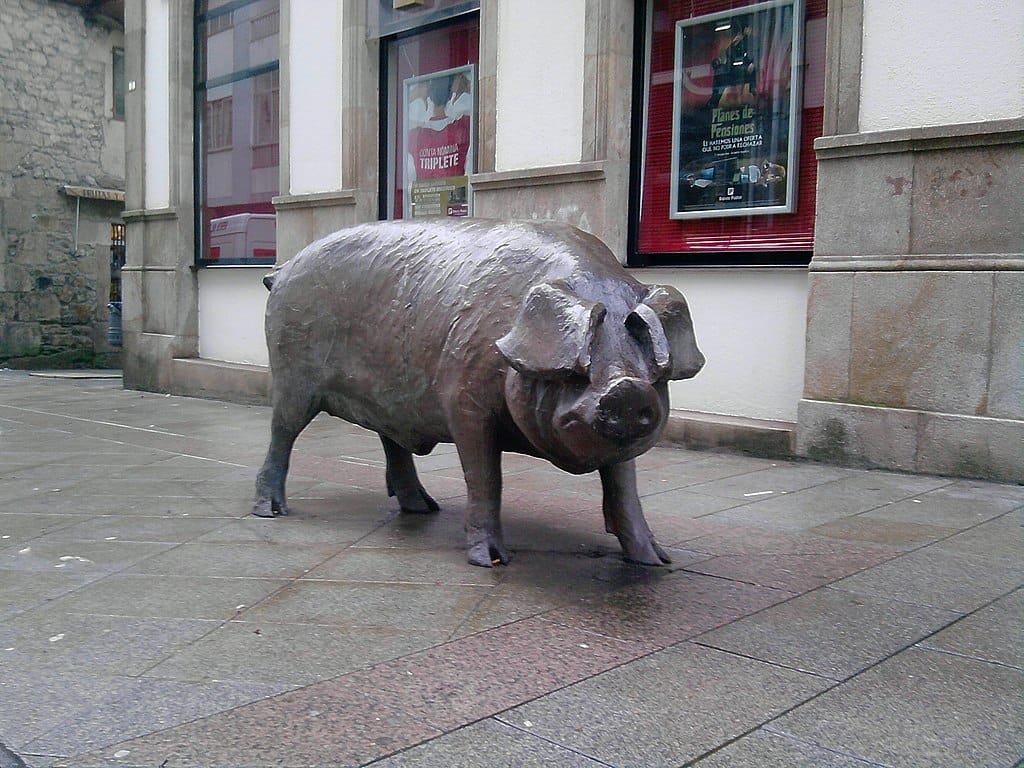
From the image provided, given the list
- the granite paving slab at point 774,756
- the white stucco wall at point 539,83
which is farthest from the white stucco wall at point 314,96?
the granite paving slab at point 774,756

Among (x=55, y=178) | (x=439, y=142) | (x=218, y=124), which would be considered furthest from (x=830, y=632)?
(x=55, y=178)

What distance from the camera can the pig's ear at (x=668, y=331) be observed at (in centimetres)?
370

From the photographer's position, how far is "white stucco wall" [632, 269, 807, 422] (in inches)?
302

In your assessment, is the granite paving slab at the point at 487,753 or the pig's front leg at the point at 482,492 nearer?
the granite paving slab at the point at 487,753

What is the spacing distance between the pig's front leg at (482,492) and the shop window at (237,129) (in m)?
8.39

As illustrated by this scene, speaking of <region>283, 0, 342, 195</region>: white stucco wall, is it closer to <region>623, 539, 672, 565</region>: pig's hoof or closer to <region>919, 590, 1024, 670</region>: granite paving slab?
<region>623, 539, 672, 565</region>: pig's hoof

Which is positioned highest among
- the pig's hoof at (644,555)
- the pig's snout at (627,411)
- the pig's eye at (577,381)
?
the pig's eye at (577,381)

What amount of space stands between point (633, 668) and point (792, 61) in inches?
236

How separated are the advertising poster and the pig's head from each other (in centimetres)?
661

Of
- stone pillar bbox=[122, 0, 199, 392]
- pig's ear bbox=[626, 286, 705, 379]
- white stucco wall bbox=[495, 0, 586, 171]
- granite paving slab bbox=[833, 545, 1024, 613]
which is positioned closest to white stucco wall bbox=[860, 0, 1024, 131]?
white stucco wall bbox=[495, 0, 586, 171]

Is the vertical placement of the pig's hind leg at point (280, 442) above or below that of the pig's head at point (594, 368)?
below

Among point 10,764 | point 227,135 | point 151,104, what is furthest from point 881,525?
point 151,104

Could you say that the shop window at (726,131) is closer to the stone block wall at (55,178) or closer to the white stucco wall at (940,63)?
the white stucco wall at (940,63)

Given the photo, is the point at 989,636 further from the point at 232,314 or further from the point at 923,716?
the point at 232,314
